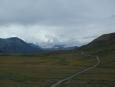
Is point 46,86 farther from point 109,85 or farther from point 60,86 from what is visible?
point 109,85

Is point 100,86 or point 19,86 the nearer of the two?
point 19,86

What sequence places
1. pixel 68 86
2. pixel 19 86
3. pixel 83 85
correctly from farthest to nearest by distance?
pixel 83 85, pixel 68 86, pixel 19 86

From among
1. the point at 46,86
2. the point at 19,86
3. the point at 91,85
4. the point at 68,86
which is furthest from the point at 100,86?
the point at 19,86

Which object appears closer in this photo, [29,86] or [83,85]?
[29,86]

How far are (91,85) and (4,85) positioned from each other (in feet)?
64.0

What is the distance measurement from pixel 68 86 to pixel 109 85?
1083 centimetres

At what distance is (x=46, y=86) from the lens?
206 ft

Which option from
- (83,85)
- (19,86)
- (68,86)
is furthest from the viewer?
(83,85)

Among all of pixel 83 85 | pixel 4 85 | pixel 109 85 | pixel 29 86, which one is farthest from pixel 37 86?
pixel 109 85

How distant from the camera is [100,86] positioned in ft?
223

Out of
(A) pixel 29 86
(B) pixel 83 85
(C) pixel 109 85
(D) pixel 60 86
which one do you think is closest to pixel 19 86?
(A) pixel 29 86

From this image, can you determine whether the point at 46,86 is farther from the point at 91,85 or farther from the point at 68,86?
the point at 91,85

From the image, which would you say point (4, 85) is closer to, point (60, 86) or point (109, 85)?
point (60, 86)

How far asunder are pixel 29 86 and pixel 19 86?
231 cm
